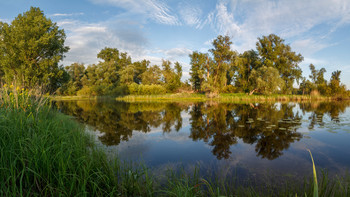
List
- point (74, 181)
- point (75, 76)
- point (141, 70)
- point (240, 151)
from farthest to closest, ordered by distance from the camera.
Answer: point (141, 70)
point (75, 76)
point (240, 151)
point (74, 181)

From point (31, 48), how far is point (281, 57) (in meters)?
49.9

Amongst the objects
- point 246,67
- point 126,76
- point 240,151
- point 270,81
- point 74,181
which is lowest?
point 240,151

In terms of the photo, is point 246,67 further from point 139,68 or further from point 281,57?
point 139,68

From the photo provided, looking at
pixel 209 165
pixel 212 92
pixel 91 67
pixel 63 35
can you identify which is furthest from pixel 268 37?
pixel 91 67

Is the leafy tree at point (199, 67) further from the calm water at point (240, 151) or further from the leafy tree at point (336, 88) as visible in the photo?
the calm water at point (240, 151)

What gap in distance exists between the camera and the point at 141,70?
227 ft

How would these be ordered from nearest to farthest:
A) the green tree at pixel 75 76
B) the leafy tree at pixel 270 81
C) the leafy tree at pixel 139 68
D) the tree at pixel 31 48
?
the tree at pixel 31 48 < the leafy tree at pixel 270 81 < the green tree at pixel 75 76 < the leafy tree at pixel 139 68

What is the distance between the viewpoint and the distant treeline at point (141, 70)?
1709 centimetres

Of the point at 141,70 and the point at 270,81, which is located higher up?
the point at 141,70

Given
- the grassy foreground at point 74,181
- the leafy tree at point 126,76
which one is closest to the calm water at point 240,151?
the grassy foreground at point 74,181

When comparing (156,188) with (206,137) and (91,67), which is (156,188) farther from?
(91,67)

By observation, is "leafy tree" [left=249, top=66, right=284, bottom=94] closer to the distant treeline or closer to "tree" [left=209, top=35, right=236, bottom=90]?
the distant treeline

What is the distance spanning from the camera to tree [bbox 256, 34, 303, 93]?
43906mm

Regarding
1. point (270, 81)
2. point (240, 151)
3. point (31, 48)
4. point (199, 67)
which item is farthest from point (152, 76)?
point (240, 151)
